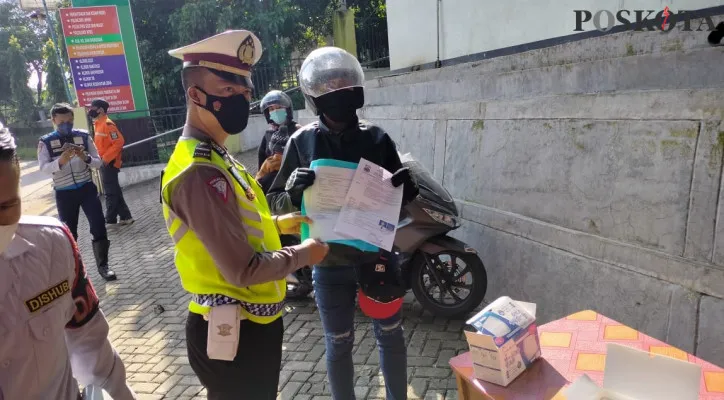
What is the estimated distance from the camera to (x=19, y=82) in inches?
1136

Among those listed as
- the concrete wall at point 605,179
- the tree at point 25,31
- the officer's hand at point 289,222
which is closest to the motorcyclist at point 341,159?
the officer's hand at point 289,222

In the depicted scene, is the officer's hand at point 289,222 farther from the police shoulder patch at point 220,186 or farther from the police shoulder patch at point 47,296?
the police shoulder patch at point 47,296

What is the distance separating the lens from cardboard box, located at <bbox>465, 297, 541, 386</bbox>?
1.57 meters

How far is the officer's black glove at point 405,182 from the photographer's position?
91.8 inches

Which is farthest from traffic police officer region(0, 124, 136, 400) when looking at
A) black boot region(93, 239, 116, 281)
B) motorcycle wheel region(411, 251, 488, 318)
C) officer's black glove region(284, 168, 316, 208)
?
black boot region(93, 239, 116, 281)

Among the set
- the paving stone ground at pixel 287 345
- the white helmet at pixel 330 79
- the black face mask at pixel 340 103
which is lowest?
the paving stone ground at pixel 287 345

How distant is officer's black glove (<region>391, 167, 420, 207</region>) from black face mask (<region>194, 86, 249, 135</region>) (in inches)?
32.5

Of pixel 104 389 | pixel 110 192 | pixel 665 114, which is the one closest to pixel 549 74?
pixel 665 114

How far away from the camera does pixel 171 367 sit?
142 inches

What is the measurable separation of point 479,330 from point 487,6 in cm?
461

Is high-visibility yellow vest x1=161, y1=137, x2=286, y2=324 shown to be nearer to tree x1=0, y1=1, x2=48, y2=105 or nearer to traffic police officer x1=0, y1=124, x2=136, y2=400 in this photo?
traffic police officer x1=0, y1=124, x2=136, y2=400

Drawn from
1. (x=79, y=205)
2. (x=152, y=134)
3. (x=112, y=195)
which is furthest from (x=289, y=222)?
(x=152, y=134)

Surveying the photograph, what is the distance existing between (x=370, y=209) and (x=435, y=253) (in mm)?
1492

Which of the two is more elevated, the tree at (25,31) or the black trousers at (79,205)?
the tree at (25,31)
